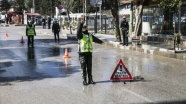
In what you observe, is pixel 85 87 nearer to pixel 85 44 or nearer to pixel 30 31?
pixel 85 44

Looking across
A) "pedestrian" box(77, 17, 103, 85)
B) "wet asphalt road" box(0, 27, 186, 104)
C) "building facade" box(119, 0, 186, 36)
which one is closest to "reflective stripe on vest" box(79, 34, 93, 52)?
"pedestrian" box(77, 17, 103, 85)

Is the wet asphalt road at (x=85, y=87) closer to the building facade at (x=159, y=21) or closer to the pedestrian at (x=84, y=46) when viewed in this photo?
the pedestrian at (x=84, y=46)

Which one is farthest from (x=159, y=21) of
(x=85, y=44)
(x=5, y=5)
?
(x=5, y=5)

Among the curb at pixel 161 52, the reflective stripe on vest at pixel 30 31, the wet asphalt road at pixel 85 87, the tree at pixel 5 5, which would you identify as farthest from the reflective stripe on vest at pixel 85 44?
the tree at pixel 5 5

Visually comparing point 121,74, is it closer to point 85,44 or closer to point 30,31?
point 85,44

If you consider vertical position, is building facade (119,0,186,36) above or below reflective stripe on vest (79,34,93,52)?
above

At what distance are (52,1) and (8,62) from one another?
6243 cm

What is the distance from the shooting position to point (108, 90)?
29.8ft

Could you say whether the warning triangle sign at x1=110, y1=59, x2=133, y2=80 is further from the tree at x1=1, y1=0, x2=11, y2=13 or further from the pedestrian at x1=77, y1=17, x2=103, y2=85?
the tree at x1=1, y1=0, x2=11, y2=13

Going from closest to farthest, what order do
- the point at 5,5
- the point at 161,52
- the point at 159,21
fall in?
the point at 161,52 < the point at 159,21 < the point at 5,5

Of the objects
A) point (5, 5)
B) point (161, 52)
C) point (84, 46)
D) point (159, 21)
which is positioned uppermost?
point (5, 5)

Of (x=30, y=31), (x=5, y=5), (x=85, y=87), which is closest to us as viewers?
(x=85, y=87)

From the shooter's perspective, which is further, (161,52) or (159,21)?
(159,21)

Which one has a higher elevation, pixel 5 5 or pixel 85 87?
pixel 5 5
